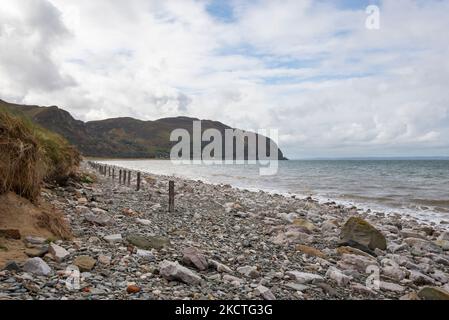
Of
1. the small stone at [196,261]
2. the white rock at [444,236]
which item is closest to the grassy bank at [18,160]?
the small stone at [196,261]

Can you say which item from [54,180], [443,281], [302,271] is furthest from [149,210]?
[443,281]

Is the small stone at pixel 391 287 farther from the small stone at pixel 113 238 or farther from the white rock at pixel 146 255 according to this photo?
the small stone at pixel 113 238

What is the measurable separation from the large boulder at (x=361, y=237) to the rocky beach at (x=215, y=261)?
1.1 inches

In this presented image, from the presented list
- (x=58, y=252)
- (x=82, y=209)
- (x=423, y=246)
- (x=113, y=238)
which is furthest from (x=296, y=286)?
(x=82, y=209)

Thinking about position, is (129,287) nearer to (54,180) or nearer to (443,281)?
(443,281)

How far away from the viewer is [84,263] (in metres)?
5.77

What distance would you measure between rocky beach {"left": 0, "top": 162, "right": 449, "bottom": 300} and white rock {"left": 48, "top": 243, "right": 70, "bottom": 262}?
17 millimetres

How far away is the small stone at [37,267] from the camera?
5125 mm

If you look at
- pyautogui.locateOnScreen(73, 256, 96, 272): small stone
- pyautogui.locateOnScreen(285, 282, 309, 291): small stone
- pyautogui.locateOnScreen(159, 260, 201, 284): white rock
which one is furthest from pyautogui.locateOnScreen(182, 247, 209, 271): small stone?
pyautogui.locateOnScreen(73, 256, 96, 272): small stone

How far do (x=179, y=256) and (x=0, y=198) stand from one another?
12.6 ft

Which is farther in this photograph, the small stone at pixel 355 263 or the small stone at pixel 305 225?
the small stone at pixel 305 225

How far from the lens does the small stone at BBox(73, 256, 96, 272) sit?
5659 millimetres

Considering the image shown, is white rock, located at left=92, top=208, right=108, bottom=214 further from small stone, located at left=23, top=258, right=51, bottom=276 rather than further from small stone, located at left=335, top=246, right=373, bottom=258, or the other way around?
small stone, located at left=335, top=246, right=373, bottom=258

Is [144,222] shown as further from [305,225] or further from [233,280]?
[305,225]
